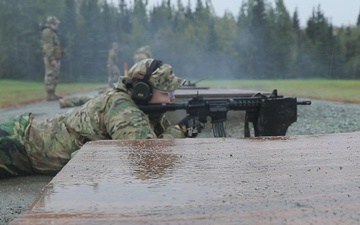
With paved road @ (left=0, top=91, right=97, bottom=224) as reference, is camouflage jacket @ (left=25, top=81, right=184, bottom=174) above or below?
above

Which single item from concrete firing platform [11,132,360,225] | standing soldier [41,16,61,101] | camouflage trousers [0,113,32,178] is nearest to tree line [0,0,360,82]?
standing soldier [41,16,61,101]

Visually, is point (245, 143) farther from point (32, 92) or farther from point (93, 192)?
point (32, 92)

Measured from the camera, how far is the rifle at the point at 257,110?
3.20 meters

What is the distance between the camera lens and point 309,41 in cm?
1574

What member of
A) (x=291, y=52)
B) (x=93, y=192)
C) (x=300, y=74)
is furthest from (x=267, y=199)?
(x=291, y=52)

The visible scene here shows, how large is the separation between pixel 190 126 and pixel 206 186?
219 cm

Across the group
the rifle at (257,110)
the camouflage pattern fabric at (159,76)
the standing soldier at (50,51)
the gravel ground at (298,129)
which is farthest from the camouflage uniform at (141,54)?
the camouflage pattern fabric at (159,76)

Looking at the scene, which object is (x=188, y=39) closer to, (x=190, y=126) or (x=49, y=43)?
(x=49, y=43)

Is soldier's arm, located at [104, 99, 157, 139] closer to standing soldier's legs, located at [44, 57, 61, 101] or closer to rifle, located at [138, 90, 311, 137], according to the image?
rifle, located at [138, 90, 311, 137]

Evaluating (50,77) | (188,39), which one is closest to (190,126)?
(50,77)

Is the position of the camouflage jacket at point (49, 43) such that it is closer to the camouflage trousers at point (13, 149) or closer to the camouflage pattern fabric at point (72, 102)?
the camouflage pattern fabric at point (72, 102)

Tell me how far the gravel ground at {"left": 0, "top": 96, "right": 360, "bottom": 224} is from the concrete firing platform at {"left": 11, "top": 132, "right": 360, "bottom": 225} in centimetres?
100

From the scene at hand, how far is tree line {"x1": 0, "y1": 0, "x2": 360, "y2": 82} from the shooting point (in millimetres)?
14742

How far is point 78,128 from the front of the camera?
2963 mm
